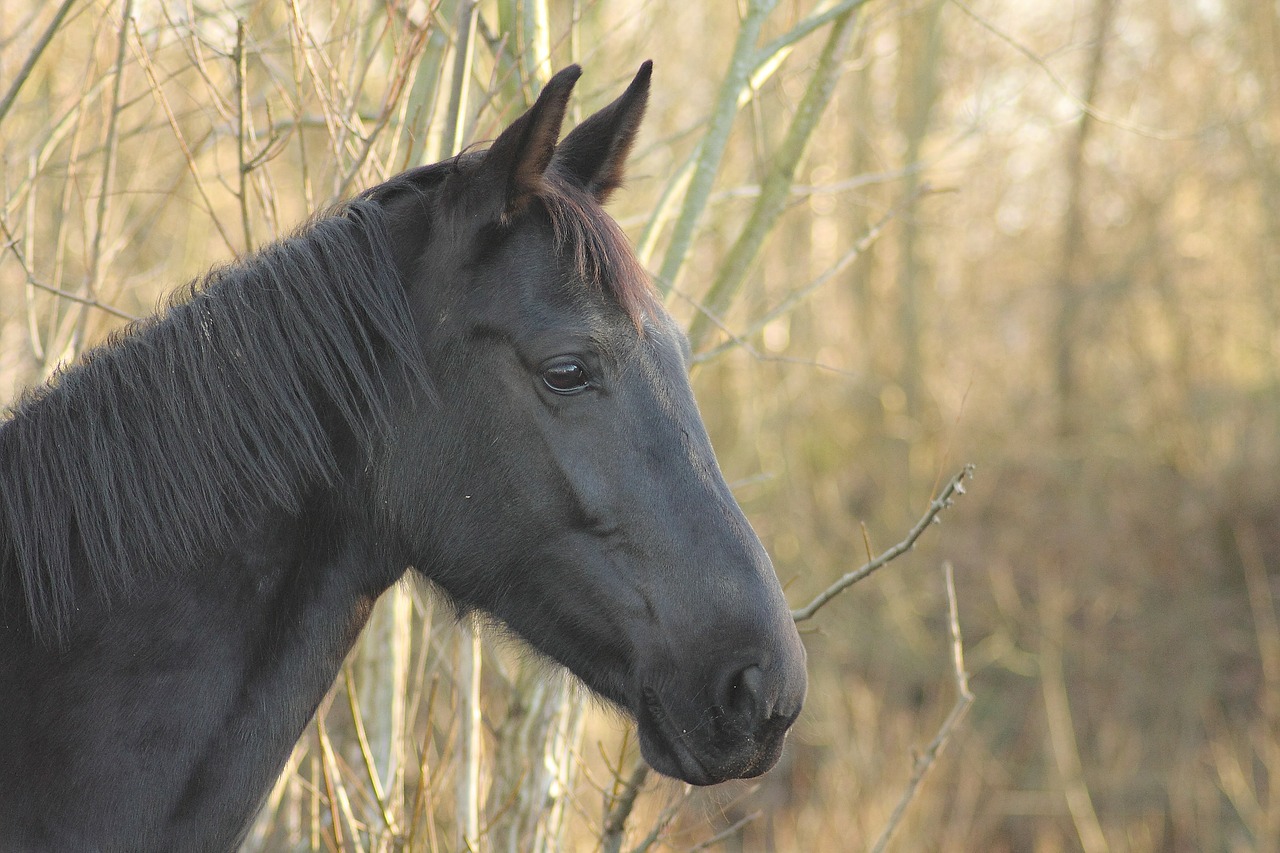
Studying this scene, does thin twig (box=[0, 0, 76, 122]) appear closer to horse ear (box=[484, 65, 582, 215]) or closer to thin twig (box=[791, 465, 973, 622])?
horse ear (box=[484, 65, 582, 215])

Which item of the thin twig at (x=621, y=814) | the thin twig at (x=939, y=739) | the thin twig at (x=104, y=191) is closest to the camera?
the thin twig at (x=621, y=814)

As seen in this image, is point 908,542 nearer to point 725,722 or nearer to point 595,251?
point 725,722

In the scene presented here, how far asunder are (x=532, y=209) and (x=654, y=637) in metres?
0.94

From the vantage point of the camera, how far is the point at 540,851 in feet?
10.9

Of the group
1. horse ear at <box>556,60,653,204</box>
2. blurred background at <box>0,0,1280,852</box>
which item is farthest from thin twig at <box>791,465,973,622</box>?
blurred background at <box>0,0,1280,852</box>

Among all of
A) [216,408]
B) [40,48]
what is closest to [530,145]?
[216,408]

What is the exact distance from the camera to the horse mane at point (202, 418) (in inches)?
79.7

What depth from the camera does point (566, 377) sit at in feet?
7.18

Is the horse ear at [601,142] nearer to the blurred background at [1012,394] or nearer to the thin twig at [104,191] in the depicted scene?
the thin twig at [104,191]

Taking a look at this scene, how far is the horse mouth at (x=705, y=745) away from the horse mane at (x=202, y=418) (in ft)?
2.70

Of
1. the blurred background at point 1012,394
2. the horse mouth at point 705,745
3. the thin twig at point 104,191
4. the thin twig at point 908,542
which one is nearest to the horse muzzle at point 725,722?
the horse mouth at point 705,745

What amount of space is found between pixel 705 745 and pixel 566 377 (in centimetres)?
79

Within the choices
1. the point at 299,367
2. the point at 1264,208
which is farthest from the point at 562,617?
the point at 1264,208

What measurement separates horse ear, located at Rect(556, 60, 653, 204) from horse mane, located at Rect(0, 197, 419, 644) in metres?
0.46
